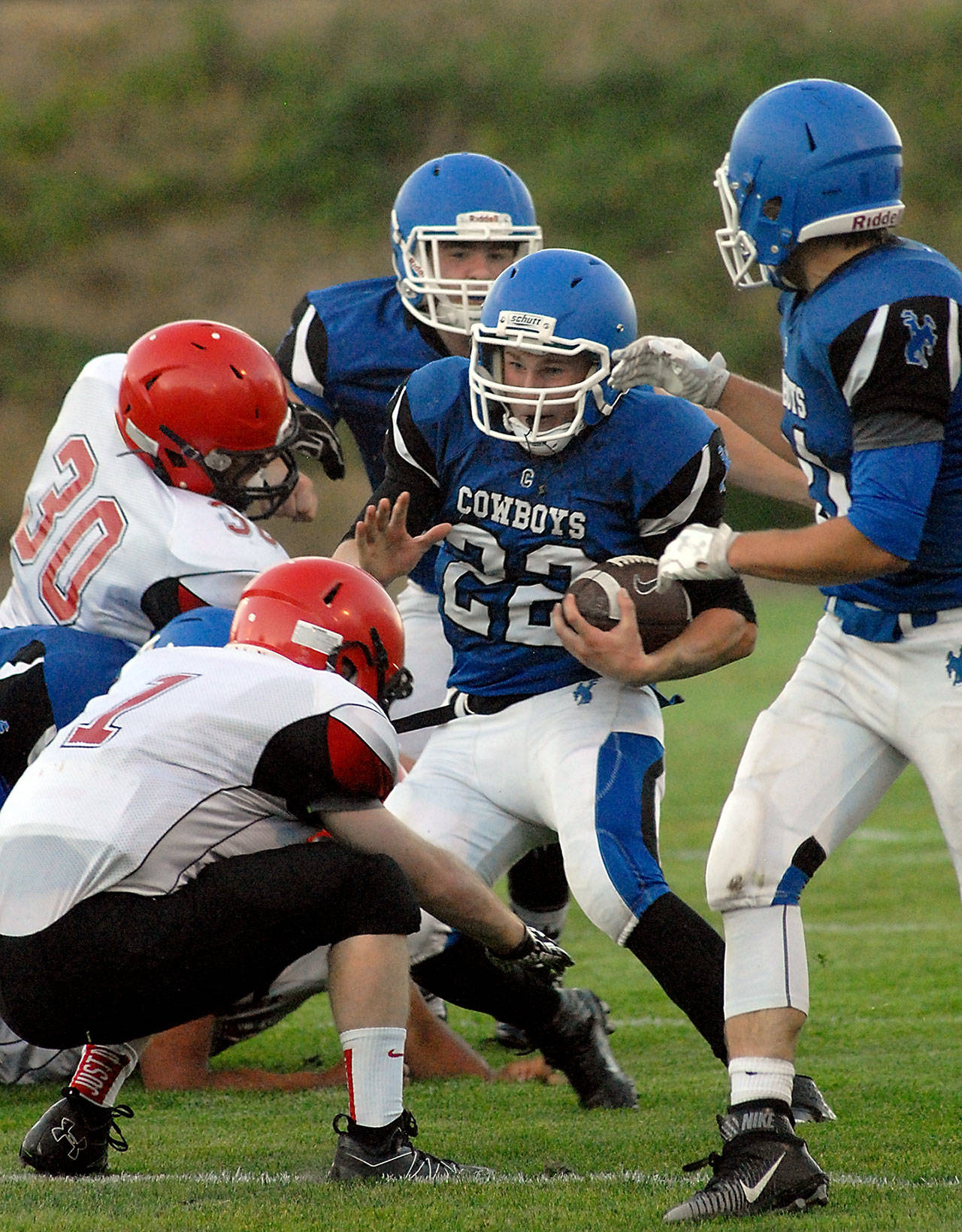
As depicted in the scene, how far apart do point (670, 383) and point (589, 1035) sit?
4.27 ft

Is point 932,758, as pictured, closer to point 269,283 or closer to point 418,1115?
point 418,1115

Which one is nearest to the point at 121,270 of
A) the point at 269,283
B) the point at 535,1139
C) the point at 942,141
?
the point at 269,283

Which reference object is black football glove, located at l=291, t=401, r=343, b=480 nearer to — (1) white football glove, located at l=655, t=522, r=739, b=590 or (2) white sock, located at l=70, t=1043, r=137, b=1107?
(1) white football glove, located at l=655, t=522, r=739, b=590

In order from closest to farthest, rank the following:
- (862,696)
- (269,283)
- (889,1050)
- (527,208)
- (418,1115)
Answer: (862,696) → (418,1115) → (889,1050) → (527,208) → (269,283)

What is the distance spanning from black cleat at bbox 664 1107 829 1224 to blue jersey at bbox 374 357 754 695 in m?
1.07

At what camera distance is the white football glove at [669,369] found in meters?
3.38

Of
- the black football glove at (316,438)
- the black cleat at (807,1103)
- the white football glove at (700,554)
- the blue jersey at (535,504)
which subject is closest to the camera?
the white football glove at (700,554)

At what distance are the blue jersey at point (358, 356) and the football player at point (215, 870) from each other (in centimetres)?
169

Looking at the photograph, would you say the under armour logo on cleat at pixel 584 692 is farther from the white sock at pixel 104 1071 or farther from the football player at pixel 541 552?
the white sock at pixel 104 1071

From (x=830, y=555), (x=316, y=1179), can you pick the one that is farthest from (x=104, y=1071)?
(x=830, y=555)

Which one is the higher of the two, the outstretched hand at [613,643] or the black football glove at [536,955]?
the outstretched hand at [613,643]

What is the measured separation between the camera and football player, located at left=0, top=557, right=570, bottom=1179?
2.66m

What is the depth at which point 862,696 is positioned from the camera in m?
2.88

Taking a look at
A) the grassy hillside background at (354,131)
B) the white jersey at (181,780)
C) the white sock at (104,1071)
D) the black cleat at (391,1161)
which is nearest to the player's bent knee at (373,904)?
the white jersey at (181,780)
